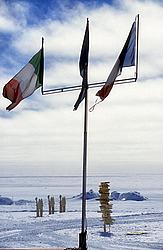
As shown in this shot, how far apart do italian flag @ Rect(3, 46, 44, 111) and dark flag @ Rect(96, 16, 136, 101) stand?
978 millimetres

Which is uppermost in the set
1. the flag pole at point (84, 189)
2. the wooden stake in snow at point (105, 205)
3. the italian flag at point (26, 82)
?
the italian flag at point (26, 82)

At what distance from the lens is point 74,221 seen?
17734mm

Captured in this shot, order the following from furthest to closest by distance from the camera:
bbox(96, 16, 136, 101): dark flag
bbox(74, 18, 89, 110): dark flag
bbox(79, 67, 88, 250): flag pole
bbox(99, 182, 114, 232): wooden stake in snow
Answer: bbox(99, 182, 114, 232): wooden stake in snow, bbox(74, 18, 89, 110): dark flag, bbox(96, 16, 136, 101): dark flag, bbox(79, 67, 88, 250): flag pole

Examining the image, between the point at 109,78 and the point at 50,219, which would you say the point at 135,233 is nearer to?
the point at 50,219

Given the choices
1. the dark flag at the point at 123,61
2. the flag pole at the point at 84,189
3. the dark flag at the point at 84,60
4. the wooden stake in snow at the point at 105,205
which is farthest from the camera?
the wooden stake in snow at the point at 105,205

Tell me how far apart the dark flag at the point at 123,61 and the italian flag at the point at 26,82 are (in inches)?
38.5

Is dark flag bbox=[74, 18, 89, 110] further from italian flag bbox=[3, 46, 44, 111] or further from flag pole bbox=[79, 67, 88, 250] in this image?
italian flag bbox=[3, 46, 44, 111]

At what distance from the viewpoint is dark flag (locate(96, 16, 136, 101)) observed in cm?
720

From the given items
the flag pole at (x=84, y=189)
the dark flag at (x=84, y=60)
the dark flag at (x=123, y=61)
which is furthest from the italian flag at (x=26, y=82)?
the dark flag at (x=123, y=61)

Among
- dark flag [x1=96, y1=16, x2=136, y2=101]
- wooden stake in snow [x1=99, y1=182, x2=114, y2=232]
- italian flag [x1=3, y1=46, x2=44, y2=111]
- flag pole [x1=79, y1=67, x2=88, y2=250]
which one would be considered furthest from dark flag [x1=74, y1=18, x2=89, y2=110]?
wooden stake in snow [x1=99, y1=182, x2=114, y2=232]

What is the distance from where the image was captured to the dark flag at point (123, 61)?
720cm

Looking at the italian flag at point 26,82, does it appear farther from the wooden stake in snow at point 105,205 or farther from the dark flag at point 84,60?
the wooden stake in snow at point 105,205

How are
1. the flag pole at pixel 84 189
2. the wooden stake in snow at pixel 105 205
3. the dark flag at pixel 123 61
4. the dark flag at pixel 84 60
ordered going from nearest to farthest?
the flag pole at pixel 84 189 → the dark flag at pixel 123 61 → the dark flag at pixel 84 60 → the wooden stake in snow at pixel 105 205

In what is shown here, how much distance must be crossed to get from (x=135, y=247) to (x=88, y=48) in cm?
646
